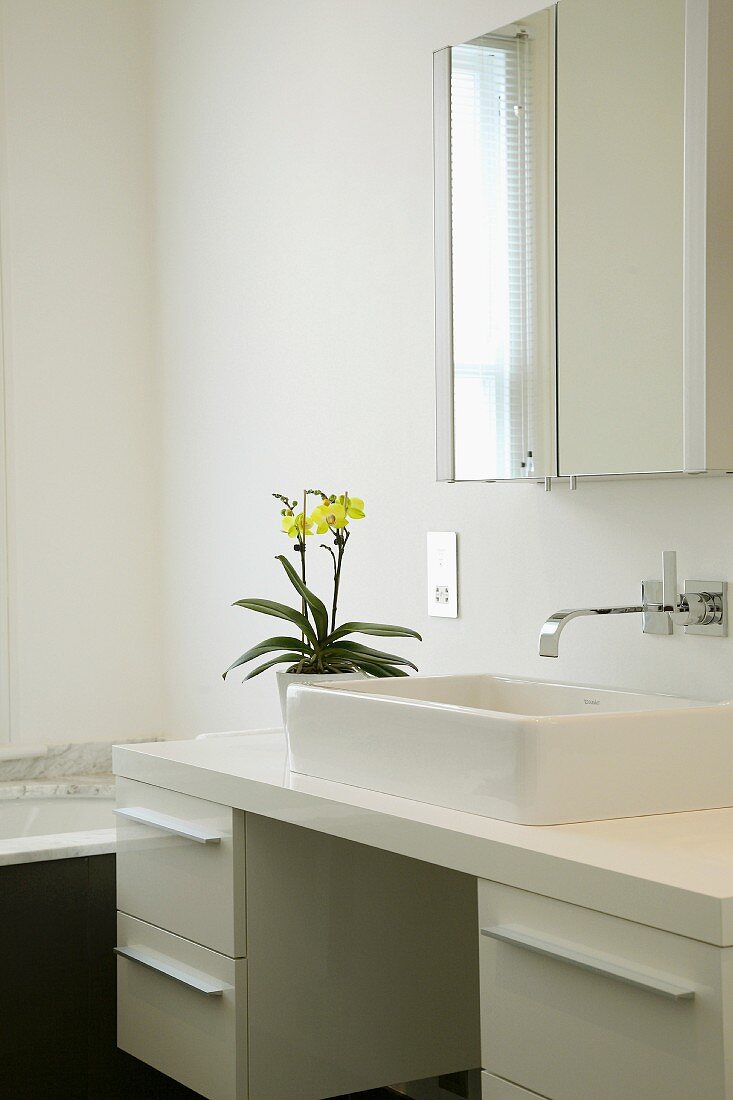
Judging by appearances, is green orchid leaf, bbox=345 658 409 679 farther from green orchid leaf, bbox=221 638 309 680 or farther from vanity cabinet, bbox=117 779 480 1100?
vanity cabinet, bbox=117 779 480 1100

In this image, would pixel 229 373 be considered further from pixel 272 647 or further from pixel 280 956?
pixel 280 956

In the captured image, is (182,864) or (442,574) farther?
(442,574)

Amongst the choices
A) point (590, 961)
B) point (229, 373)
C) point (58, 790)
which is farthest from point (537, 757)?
point (58, 790)

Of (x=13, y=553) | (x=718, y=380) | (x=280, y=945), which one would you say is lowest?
(x=280, y=945)

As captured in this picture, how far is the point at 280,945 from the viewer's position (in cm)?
174

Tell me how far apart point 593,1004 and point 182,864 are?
81 cm

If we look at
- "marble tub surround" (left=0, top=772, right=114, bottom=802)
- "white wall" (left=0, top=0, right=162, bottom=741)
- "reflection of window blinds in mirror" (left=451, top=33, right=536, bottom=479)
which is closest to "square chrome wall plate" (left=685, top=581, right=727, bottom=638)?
"reflection of window blinds in mirror" (left=451, top=33, right=536, bottom=479)

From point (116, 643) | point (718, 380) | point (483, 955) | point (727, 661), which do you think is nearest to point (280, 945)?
point (483, 955)

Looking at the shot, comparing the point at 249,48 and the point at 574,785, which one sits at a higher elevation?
the point at 249,48

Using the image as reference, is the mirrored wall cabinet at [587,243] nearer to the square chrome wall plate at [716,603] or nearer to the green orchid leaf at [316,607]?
the square chrome wall plate at [716,603]

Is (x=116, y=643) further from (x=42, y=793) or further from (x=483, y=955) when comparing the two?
(x=483, y=955)

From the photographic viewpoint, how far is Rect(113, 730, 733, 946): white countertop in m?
1.05

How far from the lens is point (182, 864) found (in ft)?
5.95

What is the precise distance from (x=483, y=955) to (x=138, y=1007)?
2.75 feet
